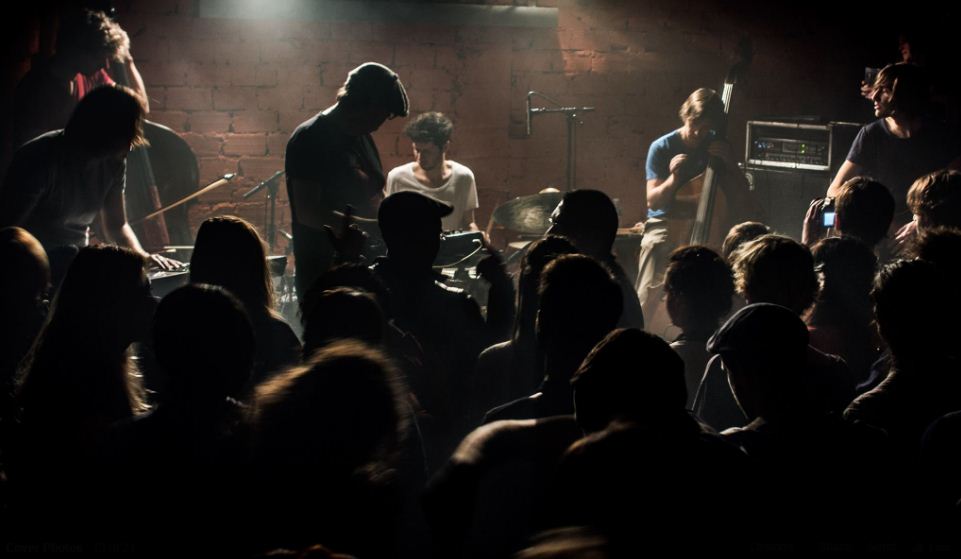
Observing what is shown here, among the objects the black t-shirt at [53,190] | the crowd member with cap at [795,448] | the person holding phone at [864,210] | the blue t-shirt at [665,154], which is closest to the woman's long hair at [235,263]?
the black t-shirt at [53,190]

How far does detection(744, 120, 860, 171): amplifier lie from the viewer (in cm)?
539

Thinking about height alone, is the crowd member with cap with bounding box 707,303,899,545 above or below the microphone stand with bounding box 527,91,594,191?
below

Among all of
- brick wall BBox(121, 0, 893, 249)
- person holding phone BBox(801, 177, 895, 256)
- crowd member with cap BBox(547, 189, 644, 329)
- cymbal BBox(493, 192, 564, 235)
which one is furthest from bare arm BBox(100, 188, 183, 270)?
brick wall BBox(121, 0, 893, 249)

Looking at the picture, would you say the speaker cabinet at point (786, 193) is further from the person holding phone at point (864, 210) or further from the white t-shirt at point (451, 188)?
the person holding phone at point (864, 210)

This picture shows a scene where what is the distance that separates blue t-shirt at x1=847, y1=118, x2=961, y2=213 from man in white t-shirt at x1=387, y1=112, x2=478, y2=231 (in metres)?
2.55

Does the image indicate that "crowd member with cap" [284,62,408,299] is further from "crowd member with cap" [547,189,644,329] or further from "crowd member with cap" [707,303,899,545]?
"crowd member with cap" [707,303,899,545]

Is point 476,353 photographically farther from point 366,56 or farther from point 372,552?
point 366,56

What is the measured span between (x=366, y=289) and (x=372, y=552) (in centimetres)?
108

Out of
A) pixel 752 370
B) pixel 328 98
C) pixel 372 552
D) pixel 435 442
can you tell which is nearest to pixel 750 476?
pixel 752 370

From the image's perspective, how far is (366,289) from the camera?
2.48 m

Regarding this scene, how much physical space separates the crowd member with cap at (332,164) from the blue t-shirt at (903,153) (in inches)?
90.1

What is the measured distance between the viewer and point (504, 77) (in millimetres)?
7305

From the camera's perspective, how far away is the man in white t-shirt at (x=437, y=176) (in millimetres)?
5926

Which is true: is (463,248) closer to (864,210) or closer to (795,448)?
(864,210)
